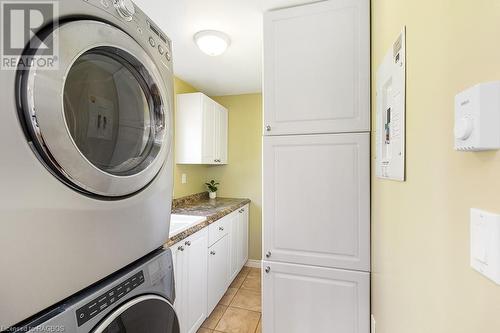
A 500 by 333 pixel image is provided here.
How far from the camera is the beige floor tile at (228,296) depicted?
239cm

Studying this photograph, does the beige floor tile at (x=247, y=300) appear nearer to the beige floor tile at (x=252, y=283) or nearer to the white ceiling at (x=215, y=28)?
the beige floor tile at (x=252, y=283)

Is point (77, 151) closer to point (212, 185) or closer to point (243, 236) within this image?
point (243, 236)

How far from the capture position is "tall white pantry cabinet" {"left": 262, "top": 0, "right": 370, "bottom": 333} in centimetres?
130

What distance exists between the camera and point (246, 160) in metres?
3.37

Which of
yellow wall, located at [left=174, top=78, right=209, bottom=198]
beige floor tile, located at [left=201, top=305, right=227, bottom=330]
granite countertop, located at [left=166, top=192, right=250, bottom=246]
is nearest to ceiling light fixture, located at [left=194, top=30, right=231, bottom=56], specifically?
yellow wall, located at [left=174, top=78, right=209, bottom=198]

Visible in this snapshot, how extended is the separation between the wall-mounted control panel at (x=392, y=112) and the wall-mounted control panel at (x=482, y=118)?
42 centimetres

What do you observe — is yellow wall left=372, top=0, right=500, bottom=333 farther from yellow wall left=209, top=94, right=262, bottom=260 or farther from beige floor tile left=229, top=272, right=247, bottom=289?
yellow wall left=209, top=94, right=262, bottom=260

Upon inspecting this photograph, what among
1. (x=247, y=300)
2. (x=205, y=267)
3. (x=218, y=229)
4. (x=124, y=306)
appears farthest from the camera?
(x=247, y=300)

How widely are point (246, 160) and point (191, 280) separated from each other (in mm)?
1925

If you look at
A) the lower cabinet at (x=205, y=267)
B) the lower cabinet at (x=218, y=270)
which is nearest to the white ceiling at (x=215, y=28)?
the lower cabinet at (x=205, y=267)

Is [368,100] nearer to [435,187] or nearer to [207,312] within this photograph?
→ [435,187]

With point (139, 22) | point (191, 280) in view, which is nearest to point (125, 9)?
point (139, 22)

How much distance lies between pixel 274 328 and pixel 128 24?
1.74 m

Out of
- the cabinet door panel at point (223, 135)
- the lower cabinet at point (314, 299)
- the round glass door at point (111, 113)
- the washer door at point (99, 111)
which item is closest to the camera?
the washer door at point (99, 111)
